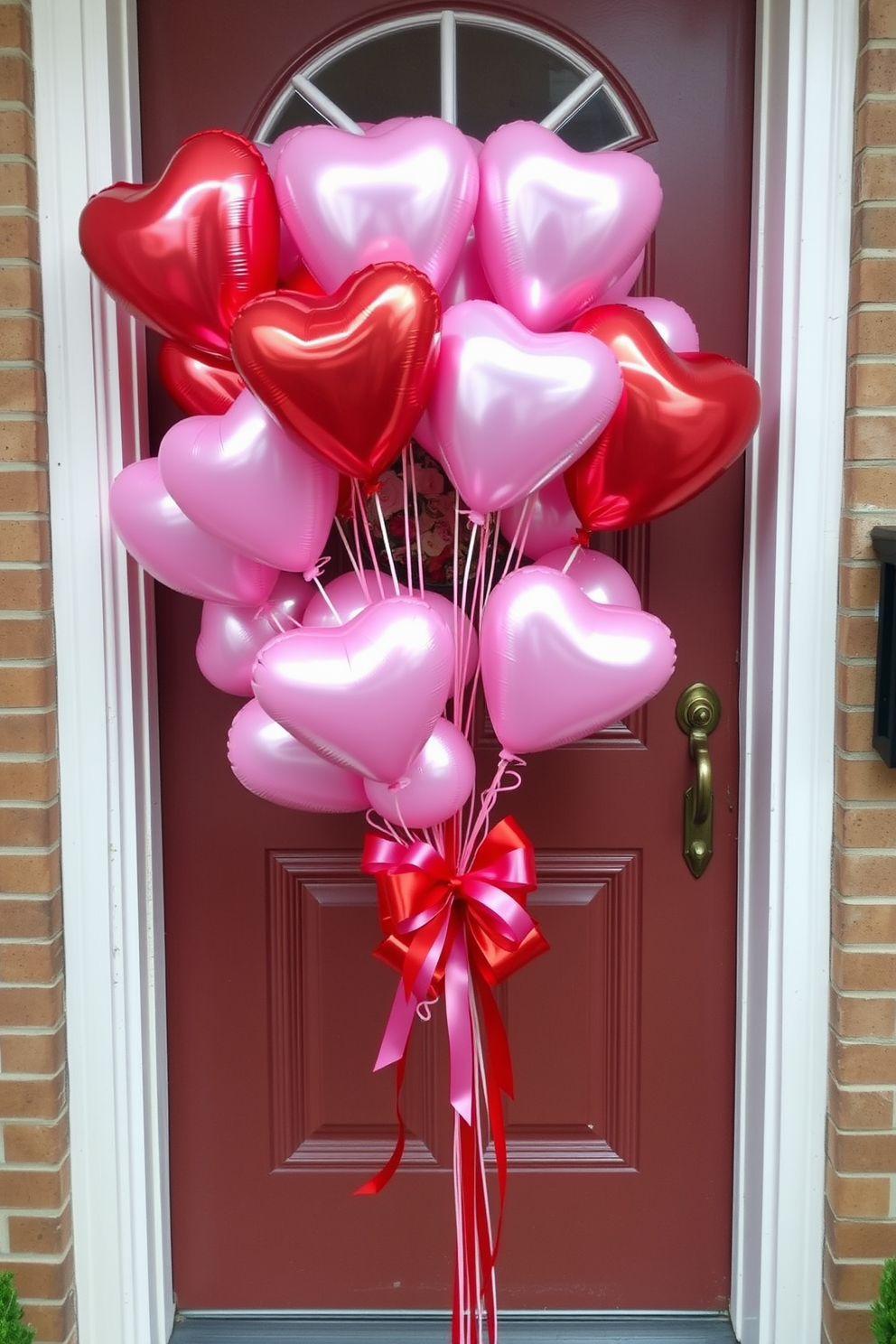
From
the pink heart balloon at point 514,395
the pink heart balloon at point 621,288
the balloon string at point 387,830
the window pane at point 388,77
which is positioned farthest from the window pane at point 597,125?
the balloon string at point 387,830

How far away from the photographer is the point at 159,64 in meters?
1.52

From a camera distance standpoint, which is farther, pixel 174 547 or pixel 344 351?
pixel 174 547

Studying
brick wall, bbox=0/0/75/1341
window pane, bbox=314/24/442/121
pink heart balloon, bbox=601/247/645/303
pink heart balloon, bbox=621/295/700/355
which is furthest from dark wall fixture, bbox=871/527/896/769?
brick wall, bbox=0/0/75/1341

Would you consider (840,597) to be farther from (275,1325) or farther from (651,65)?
(275,1325)

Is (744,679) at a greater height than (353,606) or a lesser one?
lesser

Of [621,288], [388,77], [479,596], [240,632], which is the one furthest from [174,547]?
[388,77]

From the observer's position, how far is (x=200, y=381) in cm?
131

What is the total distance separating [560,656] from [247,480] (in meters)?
0.40

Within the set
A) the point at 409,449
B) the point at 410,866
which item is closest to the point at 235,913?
the point at 410,866

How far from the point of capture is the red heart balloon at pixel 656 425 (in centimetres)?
Result: 118

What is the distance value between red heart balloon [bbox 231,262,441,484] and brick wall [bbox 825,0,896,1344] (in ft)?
2.13

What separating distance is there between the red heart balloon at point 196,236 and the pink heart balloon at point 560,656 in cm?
46

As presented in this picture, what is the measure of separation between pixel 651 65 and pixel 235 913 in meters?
1.45

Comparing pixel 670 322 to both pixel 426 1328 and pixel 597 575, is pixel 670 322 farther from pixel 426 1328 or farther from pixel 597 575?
pixel 426 1328
